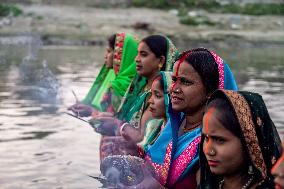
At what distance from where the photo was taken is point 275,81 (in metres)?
17.8

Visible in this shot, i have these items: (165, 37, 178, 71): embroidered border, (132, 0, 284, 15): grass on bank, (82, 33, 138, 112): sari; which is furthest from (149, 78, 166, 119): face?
(132, 0, 284, 15): grass on bank

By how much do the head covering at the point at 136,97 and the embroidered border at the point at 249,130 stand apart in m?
3.30

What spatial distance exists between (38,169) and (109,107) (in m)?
1.73

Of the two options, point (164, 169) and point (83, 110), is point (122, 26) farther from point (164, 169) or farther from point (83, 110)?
point (164, 169)

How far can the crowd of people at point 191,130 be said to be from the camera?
12.4ft

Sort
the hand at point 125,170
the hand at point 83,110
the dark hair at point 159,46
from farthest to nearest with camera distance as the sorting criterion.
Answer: the hand at point 83,110
the dark hair at point 159,46
the hand at point 125,170

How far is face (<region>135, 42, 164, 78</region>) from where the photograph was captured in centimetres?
736

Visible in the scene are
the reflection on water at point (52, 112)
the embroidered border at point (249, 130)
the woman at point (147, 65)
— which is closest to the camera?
the embroidered border at point (249, 130)

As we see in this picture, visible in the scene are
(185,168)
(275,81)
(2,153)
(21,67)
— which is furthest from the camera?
(21,67)

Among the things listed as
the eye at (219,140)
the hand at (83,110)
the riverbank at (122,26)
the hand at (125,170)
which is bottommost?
the riverbank at (122,26)

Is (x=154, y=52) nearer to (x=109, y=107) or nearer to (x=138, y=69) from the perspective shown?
(x=138, y=69)

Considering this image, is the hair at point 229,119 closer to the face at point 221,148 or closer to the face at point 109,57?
the face at point 221,148

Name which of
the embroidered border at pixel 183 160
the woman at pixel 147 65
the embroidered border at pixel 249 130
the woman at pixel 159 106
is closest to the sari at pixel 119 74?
the woman at pixel 147 65

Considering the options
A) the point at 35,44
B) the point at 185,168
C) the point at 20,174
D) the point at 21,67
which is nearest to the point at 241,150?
the point at 185,168
